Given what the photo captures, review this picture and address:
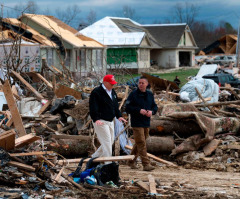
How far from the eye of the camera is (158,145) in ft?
35.3

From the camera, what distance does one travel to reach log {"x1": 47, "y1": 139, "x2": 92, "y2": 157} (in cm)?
1056

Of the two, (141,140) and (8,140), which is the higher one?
(8,140)

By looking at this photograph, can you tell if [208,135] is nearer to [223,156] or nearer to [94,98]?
[223,156]

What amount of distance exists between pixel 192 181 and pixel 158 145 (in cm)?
277

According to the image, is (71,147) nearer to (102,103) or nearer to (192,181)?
(102,103)

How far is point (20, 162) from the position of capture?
23.7 ft

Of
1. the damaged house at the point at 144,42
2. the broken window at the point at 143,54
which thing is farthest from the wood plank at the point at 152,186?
the broken window at the point at 143,54

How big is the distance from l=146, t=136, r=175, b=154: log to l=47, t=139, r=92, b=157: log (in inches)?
58.1

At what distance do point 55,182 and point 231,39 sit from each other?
205 feet

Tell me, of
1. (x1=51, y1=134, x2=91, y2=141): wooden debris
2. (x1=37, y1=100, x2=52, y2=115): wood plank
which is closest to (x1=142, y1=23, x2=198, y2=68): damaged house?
(x1=37, y1=100, x2=52, y2=115): wood plank

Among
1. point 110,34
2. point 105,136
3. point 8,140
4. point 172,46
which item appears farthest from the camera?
point 172,46

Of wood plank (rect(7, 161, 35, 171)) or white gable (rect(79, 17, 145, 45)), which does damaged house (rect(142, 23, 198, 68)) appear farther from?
wood plank (rect(7, 161, 35, 171))

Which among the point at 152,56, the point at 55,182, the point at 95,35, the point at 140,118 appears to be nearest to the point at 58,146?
the point at 140,118

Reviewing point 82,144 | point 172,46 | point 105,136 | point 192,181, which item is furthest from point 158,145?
point 172,46
